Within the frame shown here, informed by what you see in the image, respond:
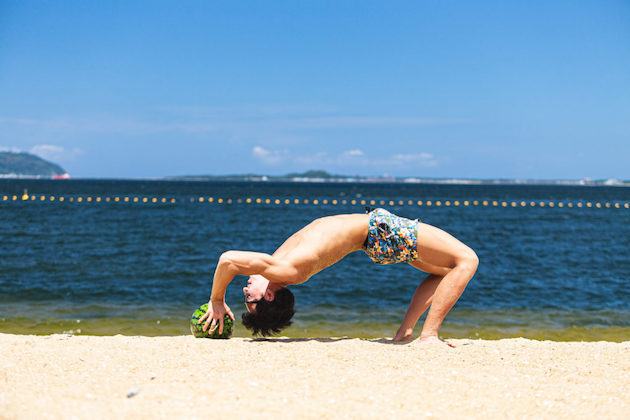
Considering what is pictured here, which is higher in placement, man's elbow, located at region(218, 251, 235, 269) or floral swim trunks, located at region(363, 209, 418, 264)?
floral swim trunks, located at region(363, 209, 418, 264)

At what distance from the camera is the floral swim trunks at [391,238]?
541cm

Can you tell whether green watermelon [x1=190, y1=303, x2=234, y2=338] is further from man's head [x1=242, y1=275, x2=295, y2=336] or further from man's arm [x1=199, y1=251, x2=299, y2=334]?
man's arm [x1=199, y1=251, x2=299, y2=334]

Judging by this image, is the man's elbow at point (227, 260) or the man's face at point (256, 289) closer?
the man's elbow at point (227, 260)

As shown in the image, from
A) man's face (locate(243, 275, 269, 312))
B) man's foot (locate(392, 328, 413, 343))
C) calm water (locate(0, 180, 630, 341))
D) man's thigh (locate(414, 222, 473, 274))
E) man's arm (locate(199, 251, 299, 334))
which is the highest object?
man's thigh (locate(414, 222, 473, 274))

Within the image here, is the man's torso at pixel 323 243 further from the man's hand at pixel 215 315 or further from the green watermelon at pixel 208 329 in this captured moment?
the green watermelon at pixel 208 329

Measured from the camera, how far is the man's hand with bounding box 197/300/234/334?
558 centimetres

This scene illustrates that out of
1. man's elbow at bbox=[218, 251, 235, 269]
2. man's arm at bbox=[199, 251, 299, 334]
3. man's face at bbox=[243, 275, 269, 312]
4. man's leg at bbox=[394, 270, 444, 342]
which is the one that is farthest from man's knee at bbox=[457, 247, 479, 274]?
man's elbow at bbox=[218, 251, 235, 269]

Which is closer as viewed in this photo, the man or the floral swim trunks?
Answer: the man

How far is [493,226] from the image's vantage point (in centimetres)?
3338

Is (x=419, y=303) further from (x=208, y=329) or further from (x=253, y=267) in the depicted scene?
(x=208, y=329)

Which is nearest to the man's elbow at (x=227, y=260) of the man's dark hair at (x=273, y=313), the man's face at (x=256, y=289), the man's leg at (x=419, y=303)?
the man's face at (x=256, y=289)

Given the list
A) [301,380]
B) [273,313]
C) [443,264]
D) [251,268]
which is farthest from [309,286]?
[301,380]

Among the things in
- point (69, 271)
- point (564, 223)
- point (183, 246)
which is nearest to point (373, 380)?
point (69, 271)

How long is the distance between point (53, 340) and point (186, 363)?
6.50 ft
